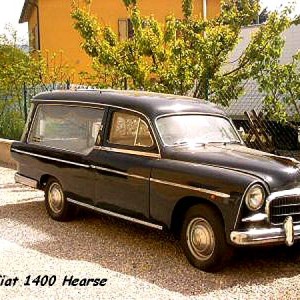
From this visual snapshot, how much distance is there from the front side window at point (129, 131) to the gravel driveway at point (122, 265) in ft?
3.76

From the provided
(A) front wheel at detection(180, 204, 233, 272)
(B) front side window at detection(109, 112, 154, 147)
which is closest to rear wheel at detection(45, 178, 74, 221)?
(B) front side window at detection(109, 112, 154, 147)

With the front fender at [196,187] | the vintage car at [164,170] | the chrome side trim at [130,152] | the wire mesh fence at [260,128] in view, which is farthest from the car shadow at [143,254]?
the wire mesh fence at [260,128]

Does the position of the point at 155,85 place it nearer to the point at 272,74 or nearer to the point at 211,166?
the point at 272,74

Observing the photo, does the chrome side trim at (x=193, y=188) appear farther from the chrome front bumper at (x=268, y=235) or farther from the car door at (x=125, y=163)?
the chrome front bumper at (x=268, y=235)

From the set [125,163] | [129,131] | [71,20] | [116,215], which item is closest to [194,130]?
[129,131]

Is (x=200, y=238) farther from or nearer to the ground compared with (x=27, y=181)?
nearer to the ground

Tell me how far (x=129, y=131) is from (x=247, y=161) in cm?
153

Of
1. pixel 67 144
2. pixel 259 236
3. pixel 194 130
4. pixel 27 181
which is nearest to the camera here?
pixel 259 236

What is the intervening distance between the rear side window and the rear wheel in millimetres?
547

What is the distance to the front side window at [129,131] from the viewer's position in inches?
237

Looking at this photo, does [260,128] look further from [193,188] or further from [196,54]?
[193,188]

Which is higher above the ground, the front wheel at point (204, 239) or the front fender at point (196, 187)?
the front fender at point (196, 187)

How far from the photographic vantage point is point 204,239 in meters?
5.24

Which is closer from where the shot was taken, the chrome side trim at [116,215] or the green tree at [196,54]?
the chrome side trim at [116,215]
